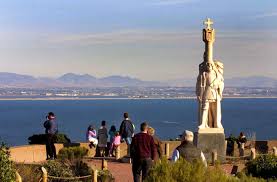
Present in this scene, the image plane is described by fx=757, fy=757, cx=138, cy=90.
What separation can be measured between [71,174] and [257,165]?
182 inches

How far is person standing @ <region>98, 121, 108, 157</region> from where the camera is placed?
83.6 feet

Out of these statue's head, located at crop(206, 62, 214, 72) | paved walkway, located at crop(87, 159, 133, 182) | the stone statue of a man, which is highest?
statue's head, located at crop(206, 62, 214, 72)

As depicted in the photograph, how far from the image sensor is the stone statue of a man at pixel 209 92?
79.3ft

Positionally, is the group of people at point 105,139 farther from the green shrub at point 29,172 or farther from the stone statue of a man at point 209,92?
the green shrub at point 29,172

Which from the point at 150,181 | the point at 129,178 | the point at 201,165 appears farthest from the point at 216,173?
the point at 129,178

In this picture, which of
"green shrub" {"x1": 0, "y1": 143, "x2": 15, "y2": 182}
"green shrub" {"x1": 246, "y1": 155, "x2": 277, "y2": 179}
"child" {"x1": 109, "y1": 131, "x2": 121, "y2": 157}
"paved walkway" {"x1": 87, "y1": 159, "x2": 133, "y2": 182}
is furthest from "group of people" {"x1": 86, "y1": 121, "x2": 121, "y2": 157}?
"green shrub" {"x1": 0, "y1": 143, "x2": 15, "y2": 182}

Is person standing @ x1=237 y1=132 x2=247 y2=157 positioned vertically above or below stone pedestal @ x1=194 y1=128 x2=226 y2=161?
below

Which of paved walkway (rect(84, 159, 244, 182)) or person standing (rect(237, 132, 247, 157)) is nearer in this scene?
paved walkway (rect(84, 159, 244, 182))

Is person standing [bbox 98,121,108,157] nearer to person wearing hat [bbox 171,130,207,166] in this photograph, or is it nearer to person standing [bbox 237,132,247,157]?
person standing [bbox 237,132,247,157]

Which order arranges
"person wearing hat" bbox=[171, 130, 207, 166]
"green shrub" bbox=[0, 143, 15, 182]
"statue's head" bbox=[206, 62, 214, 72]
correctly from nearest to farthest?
1. "person wearing hat" bbox=[171, 130, 207, 166]
2. "green shrub" bbox=[0, 143, 15, 182]
3. "statue's head" bbox=[206, 62, 214, 72]

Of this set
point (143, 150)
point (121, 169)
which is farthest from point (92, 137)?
→ point (143, 150)

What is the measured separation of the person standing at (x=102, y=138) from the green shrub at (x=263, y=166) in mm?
7297

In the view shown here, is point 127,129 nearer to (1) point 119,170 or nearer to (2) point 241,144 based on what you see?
(1) point 119,170

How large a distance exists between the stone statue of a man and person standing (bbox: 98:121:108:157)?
327 centimetres
